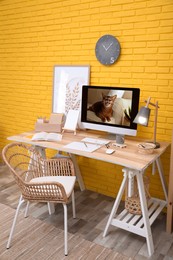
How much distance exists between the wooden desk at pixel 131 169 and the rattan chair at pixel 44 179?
0.17 m

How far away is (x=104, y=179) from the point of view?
3004 mm

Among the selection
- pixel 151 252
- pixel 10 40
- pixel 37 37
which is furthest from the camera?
pixel 10 40

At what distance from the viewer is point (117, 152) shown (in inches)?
84.2

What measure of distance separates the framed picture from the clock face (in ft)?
0.69

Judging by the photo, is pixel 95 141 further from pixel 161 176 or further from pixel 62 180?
pixel 161 176

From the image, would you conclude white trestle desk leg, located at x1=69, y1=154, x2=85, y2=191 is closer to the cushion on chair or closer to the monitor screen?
the monitor screen

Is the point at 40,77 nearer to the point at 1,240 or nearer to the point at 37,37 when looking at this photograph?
the point at 37,37

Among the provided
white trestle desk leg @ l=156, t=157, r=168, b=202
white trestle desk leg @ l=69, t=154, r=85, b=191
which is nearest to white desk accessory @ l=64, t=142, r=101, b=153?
white trestle desk leg @ l=156, t=157, r=168, b=202

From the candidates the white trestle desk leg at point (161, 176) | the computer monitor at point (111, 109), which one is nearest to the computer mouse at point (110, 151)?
the computer monitor at point (111, 109)

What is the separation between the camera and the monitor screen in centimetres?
234

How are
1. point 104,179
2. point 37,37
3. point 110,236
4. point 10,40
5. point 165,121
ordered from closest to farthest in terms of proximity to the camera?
point 110,236
point 165,121
point 104,179
point 37,37
point 10,40

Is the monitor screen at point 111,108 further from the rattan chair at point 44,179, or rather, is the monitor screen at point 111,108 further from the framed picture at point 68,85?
the rattan chair at point 44,179

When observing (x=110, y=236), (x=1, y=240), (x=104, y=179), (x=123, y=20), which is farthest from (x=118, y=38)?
(x=1, y=240)

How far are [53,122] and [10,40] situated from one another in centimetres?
159
